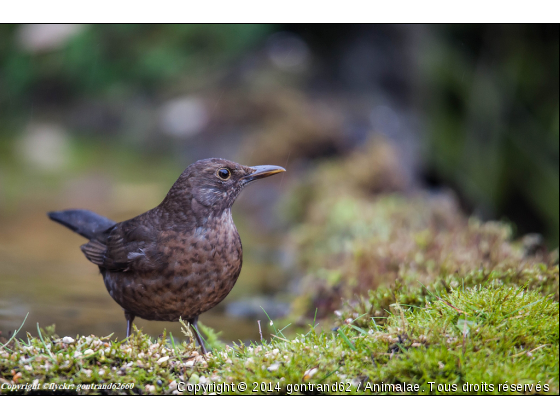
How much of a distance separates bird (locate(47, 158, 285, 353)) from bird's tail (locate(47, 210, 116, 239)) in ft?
2.08

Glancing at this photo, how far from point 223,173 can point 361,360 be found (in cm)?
123

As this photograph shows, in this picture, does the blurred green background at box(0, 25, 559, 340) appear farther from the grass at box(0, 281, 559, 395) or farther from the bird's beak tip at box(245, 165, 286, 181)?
the bird's beak tip at box(245, 165, 286, 181)

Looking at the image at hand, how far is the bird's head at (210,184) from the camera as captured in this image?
9.01 ft

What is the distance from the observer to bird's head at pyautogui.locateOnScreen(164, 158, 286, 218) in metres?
2.75

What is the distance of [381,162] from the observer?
23.3ft

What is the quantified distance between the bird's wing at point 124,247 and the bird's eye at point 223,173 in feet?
1.56

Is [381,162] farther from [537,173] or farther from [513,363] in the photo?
[513,363]

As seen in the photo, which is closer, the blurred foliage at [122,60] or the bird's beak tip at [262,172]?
the bird's beak tip at [262,172]

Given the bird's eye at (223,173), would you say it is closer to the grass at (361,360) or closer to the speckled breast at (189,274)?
the speckled breast at (189,274)

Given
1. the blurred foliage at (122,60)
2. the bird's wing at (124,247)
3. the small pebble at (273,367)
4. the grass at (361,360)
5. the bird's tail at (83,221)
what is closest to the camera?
the grass at (361,360)

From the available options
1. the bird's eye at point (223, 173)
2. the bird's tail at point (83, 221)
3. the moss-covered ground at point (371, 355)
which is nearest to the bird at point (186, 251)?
the bird's eye at point (223, 173)

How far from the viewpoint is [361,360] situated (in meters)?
2.21

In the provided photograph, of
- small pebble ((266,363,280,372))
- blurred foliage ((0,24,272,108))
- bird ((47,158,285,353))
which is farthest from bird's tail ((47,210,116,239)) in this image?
blurred foliage ((0,24,272,108))

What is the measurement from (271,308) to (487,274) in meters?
2.19
